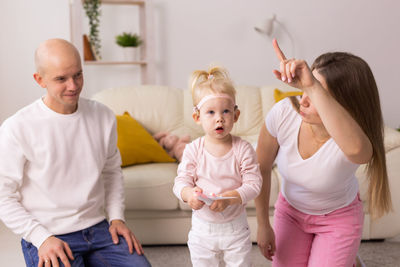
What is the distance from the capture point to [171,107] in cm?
319

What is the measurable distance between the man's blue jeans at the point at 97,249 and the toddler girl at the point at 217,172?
0.33m

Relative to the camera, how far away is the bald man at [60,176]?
A: 1601mm

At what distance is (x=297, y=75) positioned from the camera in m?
1.21

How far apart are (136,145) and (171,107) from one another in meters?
0.54

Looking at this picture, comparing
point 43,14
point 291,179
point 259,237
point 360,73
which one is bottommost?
point 259,237

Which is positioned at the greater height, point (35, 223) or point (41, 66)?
point (41, 66)

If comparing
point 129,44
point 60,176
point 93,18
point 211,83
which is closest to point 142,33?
point 129,44

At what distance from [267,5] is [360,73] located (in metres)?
3.03

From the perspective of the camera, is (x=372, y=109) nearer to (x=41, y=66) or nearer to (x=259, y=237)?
(x=259, y=237)

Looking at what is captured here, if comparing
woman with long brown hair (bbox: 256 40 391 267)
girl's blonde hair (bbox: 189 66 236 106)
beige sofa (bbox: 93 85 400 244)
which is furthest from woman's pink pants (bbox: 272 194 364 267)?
beige sofa (bbox: 93 85 400 244)

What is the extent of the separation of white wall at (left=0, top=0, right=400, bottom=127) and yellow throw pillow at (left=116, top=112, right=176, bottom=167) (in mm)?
1504

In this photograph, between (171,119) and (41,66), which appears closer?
(41,66)

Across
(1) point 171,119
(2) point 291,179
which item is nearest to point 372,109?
(2) point 291,179

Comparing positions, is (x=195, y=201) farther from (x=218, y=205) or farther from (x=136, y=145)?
(x=136, y=145)
